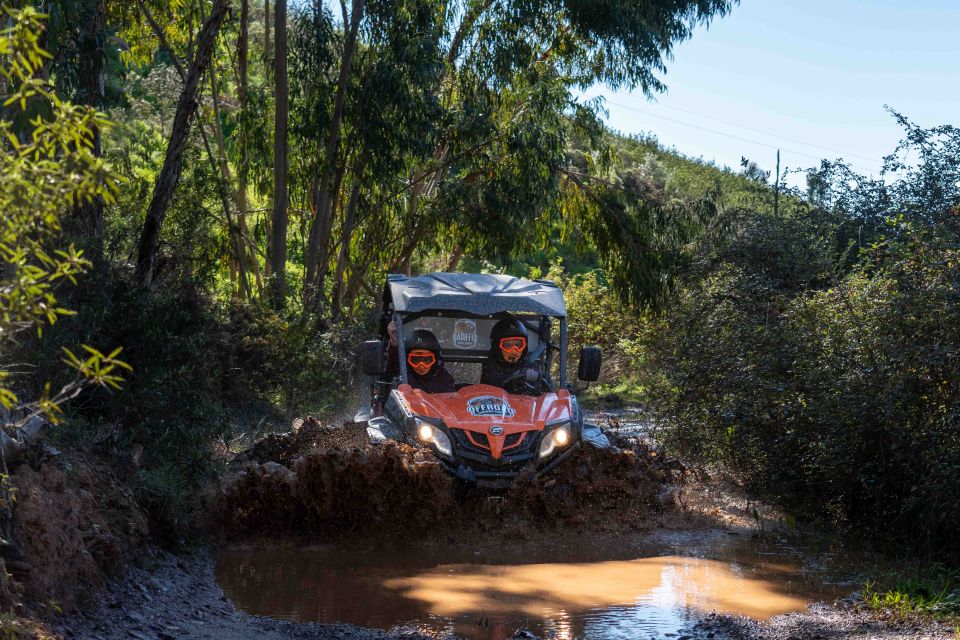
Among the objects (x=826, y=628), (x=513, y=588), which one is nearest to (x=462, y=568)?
(x=513, y=588)

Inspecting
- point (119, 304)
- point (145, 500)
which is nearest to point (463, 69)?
point (119, 304)

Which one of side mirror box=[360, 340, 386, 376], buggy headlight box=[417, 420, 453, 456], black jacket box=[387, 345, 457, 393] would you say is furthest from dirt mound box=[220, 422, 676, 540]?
black jacket box=[387, 345, 457, 393]

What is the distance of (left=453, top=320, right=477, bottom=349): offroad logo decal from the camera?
11828 millimetres

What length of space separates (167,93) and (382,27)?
40.5ft

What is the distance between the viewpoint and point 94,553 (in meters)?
6.82

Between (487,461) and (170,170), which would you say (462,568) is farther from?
(170,170)

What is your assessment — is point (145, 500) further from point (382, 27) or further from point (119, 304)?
point (382, 27)

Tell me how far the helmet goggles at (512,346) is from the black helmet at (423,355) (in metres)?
0.70

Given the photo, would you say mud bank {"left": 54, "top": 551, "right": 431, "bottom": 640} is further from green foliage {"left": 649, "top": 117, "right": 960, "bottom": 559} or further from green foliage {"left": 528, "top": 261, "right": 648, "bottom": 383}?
green foliage {"left": 528, "top": 261, "right": 648, "bottom": 383}

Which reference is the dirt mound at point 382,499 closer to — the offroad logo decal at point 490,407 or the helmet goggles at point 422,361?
the offroad logo decal at point 490,407

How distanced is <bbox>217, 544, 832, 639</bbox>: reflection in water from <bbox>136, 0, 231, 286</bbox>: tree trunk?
3.18m

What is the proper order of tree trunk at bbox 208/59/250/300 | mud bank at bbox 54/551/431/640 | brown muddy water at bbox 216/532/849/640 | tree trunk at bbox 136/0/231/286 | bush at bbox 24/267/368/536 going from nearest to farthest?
1. mud bank at bbox 54/551/431/640
2. brown muddy water at bbox 216/532/849/640
3. bush at bbox 24/267/368/536
4. tree trunk at bbox 136/0/231/286
5. tree trunk at bbox 208/59/250/300

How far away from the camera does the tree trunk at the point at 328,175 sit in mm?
19547

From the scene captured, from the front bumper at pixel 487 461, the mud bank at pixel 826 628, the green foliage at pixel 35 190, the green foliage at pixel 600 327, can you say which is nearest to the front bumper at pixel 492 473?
the front bumper at pixel 487 461
